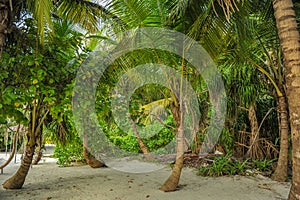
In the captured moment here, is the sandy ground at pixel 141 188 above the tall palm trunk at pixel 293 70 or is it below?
below

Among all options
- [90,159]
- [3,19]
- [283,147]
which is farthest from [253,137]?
[3,19]

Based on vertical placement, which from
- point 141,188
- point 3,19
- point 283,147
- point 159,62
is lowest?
point 141,188

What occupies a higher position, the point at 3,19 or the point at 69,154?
the point at 3,19

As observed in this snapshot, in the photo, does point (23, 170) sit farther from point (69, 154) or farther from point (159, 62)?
point (69, 154)

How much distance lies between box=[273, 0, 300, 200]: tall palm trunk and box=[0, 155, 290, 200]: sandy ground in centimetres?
132

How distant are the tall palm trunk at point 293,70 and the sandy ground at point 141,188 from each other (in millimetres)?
1324

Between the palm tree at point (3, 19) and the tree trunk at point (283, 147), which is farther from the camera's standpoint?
the tree trunk at point (283, 147)

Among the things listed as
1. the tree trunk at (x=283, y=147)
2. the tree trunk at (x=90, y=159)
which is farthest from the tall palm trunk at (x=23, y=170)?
the tree trunk at (x=283, y=147)

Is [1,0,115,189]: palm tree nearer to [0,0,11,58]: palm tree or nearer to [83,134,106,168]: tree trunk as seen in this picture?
[0,0,11,58]: palm tree

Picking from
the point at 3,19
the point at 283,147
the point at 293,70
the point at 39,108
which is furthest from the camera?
the point at 283,147

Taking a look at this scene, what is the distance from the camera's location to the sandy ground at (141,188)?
327 cm

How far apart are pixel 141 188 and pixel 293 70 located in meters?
2.81

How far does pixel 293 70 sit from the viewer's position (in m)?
2.10

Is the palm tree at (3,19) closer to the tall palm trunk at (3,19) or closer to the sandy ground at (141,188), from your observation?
the tall palm trunk at (3,19)
